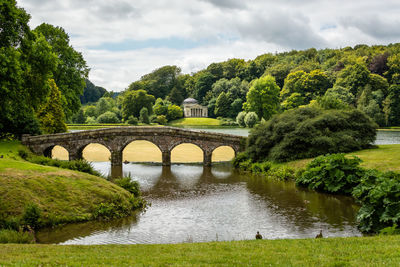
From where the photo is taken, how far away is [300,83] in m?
95.9

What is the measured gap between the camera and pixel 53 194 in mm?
20984

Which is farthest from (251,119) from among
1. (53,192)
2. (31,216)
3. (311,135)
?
(31,216)

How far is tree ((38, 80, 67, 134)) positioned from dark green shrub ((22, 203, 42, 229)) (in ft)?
93.1

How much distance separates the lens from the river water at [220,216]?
18062 millimetres

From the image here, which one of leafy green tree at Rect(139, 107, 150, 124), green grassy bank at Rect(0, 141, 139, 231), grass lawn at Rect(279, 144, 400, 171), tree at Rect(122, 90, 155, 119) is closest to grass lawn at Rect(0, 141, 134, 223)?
green grassy bank at Rect(0, 141, 139, 231)

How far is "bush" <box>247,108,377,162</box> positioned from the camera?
111 ft

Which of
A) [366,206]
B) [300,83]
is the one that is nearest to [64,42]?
[366,206]

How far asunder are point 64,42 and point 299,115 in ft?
104

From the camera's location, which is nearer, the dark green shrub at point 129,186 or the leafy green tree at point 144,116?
the dark green shrub at point 129,186

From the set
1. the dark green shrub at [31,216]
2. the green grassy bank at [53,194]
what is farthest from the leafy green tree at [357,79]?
the dark green shrub at [31,216]

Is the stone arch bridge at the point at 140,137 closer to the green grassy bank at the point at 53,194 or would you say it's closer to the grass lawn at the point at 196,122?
the green grassy bank at the point at 53,194

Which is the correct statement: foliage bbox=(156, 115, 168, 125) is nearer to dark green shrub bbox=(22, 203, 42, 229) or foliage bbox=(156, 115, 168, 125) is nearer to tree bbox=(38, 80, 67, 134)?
tree bbox=(38, 80, 67, 134)

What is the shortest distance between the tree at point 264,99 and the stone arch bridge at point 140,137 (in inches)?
2042

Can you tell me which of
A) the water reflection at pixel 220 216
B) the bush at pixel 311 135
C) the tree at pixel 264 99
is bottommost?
the water reflection at pixel 220 216
